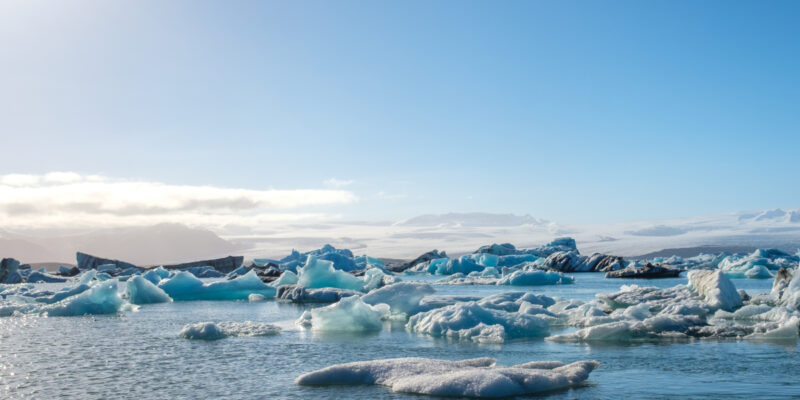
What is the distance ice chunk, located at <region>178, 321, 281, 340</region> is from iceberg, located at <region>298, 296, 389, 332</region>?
3.13 feet

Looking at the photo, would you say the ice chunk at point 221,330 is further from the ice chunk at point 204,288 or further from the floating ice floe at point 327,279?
the ice chunk at point 204,288

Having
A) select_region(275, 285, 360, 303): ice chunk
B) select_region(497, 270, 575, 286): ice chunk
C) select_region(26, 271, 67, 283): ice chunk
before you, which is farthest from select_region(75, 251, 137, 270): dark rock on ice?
select_region(275, 285, 360, 303): ice chunk

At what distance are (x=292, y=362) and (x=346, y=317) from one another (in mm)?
4288

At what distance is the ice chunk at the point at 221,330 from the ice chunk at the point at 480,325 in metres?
3.27

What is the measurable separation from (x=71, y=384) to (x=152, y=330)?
21.5 feet

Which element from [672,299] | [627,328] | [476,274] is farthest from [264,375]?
[476,274]

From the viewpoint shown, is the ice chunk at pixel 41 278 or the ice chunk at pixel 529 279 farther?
the ice chunk at pixel 41 278

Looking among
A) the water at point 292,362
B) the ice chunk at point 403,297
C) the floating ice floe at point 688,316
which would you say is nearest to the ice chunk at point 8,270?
the water at point 292,362

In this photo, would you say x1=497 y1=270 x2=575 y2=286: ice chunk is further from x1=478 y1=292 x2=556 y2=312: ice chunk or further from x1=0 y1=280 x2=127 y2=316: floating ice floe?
x1=0 y1=280 x2=127 y2=316: floating ice floe

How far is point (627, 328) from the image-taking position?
12242 millimetres

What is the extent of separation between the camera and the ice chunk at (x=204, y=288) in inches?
1034

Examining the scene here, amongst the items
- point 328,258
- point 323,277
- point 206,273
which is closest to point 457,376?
point 323,277

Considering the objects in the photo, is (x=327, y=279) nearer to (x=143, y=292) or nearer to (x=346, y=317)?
(x=143, y=292)

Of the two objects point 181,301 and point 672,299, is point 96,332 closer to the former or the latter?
point 181,301
